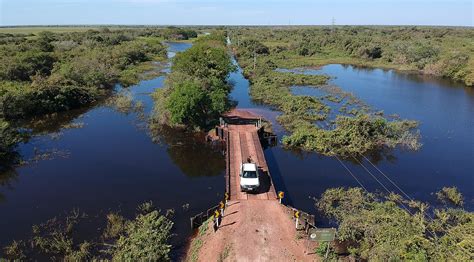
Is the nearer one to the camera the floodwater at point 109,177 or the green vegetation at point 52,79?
the floodwater at point 109,177

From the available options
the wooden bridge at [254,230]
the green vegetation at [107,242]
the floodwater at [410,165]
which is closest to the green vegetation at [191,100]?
the floodwater at [410,165]

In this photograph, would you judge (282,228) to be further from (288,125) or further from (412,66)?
(412,66)

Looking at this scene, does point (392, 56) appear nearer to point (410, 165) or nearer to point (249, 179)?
point (410, 165)

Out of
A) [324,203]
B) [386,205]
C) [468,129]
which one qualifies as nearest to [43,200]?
[324,203]

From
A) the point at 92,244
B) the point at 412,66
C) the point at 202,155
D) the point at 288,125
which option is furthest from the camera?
the point at 412,66

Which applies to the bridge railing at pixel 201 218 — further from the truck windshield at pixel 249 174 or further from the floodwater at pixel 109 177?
the truck windshield at pixel 249 174

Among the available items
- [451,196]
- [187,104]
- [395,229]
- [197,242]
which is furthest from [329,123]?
[197,242]

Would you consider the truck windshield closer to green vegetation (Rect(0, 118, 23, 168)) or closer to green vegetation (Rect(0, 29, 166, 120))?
green vegetation (Rect(0, 118, 23, 168))
